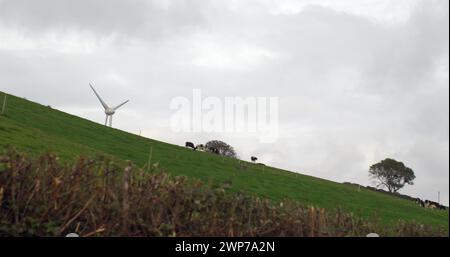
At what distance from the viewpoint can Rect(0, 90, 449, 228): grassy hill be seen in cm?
4272

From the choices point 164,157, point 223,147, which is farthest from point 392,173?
point 164,157

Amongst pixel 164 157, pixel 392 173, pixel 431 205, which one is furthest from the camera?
pixel 392 173

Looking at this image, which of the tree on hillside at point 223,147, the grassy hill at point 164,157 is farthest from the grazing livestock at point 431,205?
the tree on hillside at point 223,147

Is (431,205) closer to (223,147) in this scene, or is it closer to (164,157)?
(164,157)

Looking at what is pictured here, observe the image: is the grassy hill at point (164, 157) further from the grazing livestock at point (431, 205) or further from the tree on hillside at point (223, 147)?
the tree on hillside at point (223, 147)

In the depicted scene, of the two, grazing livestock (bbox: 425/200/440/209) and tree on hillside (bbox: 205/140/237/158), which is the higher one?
tree on hillside (bbox: 205/140/237/158)

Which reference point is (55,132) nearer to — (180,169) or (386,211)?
(180,169)

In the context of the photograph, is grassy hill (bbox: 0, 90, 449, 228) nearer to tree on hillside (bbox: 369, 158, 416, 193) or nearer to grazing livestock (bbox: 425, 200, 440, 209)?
grazing livestock (bbox: 425, 200, 440, 209)

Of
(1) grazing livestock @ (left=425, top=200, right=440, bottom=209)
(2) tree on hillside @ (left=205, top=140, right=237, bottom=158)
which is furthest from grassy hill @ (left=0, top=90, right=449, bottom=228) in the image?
(2) tree on hillside @ (left=205, top=140, right=237, bottom=158)

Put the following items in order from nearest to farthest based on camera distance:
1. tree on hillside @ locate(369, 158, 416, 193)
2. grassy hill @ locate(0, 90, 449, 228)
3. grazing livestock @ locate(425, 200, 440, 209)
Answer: grassy hill @ locate(0, 90, 449, 228), grazing livestock @ locate(425, 200, 440, 209), tree on hillside @ locate(369, 158, 416, 193)

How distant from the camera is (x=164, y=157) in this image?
54375 mm

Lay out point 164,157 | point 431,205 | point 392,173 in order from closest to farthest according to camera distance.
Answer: point 164,157 → point 431,205 → point 392,173

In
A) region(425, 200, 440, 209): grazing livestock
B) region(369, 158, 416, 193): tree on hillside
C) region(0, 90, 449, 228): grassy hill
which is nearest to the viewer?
region(0, 90, 449, 228): grassy hill

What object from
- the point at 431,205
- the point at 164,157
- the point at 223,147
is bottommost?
the point at 431,205
